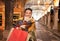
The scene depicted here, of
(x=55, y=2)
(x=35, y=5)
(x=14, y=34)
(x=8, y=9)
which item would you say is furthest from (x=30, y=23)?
(x=35, y=5)

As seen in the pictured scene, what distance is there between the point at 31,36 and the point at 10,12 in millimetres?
9056

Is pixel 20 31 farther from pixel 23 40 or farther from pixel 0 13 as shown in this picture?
pixel 0 13

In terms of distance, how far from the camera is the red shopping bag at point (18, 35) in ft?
10.6

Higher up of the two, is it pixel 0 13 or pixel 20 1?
pixel 20 1

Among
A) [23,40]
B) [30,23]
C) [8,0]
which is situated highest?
[8,0]

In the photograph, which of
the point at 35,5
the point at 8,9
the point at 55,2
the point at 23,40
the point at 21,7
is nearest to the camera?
the point at 23,40

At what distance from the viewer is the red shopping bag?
10.6 ft

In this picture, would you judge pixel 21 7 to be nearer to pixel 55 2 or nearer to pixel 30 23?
pixel 55 2

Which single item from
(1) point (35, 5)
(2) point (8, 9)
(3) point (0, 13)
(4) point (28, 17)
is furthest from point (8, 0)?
(1) point (35, 5)

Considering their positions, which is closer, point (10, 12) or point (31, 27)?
point (31, 27)

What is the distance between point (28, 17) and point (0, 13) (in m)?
19.9

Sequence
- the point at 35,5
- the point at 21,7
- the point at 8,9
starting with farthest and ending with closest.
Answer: the point at 35,5 → the point at 21,7 → the point at 8,9

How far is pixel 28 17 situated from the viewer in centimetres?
339

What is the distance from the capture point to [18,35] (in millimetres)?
3285
